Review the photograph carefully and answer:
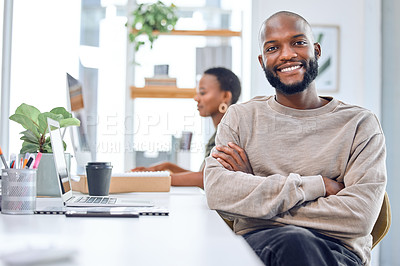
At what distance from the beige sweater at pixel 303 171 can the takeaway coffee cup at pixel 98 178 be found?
0.33m

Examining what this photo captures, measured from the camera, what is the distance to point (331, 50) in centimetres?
352

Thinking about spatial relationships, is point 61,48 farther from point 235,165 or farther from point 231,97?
point 235,165

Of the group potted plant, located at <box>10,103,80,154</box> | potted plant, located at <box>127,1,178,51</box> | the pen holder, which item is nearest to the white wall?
potted plant, located at <box>127,1,178,51</box>

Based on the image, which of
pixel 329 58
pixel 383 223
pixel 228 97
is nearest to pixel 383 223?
pixel 383 223

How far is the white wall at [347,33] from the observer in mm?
3488

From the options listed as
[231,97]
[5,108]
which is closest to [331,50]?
[231,97]

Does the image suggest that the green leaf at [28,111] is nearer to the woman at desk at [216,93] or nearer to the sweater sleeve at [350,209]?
the sweater sleeve at [350,209]

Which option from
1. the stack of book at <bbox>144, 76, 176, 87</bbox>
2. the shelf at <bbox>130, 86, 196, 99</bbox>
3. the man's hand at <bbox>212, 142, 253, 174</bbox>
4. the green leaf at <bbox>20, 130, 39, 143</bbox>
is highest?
the stack of book at <bbox>144, 76, 176, 87</bbox>

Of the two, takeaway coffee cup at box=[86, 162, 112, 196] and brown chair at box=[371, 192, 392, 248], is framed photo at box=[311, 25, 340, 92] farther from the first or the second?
takeaway coffee cup at box=[86, 162, 112, 196]

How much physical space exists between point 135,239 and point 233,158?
0.78m

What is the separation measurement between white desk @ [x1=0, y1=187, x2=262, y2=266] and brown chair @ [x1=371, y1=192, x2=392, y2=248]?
26.7 inches

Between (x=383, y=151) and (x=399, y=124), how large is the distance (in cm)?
189

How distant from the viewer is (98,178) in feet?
4.94

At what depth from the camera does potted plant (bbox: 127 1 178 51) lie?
349 cm
